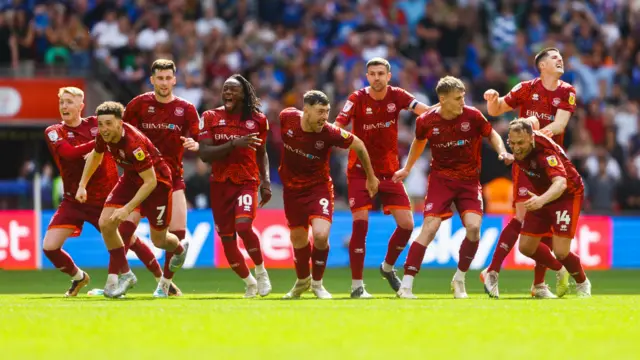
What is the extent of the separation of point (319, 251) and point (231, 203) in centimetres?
106

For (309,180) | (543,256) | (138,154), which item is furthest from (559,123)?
(138,154)

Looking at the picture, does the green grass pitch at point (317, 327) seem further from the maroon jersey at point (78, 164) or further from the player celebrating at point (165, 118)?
the player celebrating at point (165, 118)

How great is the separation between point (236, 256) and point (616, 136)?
1273cm

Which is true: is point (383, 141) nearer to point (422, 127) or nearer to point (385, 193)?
point (385, 193)

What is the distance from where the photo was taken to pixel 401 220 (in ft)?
43.9

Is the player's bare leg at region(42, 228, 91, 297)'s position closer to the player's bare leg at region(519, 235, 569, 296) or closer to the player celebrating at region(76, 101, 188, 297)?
the player celebrating at region(76, 101, 188, 297)

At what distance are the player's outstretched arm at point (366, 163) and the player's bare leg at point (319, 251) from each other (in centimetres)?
59

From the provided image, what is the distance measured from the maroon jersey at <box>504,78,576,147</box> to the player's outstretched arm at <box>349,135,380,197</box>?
2.13 meters

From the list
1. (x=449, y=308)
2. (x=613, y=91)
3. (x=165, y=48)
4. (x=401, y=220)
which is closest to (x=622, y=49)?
(x=613, y=91)

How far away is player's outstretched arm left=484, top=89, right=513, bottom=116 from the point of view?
13.3 m

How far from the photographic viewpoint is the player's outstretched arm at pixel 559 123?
43.4ft

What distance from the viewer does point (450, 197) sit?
1272 centimetres

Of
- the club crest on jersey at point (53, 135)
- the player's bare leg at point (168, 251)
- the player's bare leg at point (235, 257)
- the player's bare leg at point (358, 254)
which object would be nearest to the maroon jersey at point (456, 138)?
the player's bare leg at point (358, 254)

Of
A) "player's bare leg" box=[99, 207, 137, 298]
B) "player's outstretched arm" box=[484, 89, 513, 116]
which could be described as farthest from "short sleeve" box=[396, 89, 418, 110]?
"player's bare leg" box=[99, 207, 137, 298]
